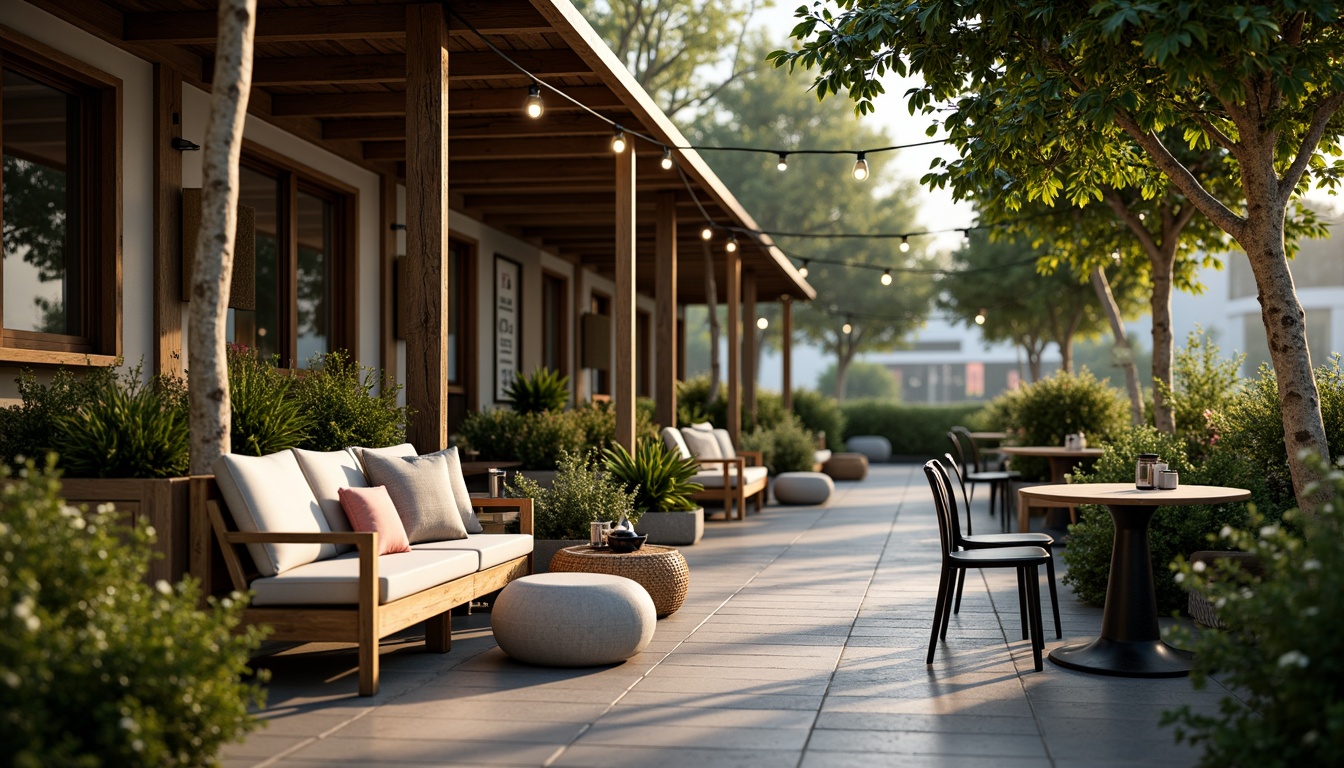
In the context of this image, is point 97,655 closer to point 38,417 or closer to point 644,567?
point 38,417

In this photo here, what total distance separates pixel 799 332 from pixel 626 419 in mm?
25458

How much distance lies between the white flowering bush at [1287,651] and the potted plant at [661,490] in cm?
625

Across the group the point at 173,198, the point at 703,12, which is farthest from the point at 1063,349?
the point at 173,198

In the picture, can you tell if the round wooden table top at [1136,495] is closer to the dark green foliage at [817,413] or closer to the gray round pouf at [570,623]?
the gray round pouf at [570,623]

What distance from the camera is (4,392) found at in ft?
19.9

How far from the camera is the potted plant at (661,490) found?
9.49 meters

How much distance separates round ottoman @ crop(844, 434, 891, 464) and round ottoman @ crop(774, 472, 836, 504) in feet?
35.4

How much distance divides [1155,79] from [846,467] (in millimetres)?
13350

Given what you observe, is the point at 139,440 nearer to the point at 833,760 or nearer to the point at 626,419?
the point at 833,760

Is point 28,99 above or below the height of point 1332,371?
above

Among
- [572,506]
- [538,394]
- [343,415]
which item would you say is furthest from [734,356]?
[343,415]

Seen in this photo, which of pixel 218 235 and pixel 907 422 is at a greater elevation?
pixel 218 235

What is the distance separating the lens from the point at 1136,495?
5.07 metres

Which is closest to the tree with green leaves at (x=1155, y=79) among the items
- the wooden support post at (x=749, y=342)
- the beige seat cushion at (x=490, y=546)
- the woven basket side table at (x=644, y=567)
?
the woven basket side table at (x=644, y=567)
